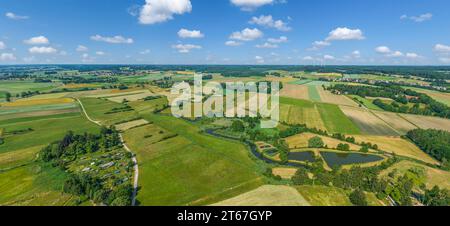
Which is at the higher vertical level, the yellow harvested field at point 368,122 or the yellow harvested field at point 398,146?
the yellow harvested field at point 368,122

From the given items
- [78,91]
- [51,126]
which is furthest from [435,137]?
[78,91]

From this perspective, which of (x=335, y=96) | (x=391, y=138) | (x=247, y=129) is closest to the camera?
(x=391, y=138)

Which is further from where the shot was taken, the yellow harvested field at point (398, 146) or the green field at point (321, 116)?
the green field at point (321, 116)

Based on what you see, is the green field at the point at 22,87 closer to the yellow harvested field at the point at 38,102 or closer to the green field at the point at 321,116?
the yellow harvested field at the point at 38,102

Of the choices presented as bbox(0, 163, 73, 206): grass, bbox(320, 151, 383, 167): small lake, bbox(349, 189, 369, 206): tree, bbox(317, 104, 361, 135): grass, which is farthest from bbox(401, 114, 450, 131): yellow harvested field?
bbox(0, 163, 73, 206): grass

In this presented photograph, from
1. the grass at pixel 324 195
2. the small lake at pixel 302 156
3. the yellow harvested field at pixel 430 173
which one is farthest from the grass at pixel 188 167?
the yellow harvested field at pixel 430 173
